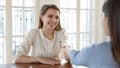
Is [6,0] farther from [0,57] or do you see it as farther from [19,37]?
[0,57]

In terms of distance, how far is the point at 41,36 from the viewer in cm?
258

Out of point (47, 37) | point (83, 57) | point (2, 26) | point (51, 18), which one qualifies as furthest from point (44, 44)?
point (83, 57)

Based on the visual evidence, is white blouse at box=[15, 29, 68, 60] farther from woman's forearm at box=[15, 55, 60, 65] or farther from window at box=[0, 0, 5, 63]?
window at box=[0, 0, 5, 63]

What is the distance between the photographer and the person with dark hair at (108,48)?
971mm

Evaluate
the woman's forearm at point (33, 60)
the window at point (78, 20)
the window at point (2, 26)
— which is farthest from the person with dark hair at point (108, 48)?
the window at point (78, 20)

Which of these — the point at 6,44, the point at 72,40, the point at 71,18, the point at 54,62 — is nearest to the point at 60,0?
the point at 71,18

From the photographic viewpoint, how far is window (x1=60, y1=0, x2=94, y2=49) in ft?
13.1

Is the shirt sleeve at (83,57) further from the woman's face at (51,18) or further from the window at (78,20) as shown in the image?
the window at (78,20)

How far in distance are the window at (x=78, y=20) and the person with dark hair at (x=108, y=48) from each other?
281 cm

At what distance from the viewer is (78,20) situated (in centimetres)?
413

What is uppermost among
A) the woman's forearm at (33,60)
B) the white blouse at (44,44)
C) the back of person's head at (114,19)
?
the back of person's head at (114,19)

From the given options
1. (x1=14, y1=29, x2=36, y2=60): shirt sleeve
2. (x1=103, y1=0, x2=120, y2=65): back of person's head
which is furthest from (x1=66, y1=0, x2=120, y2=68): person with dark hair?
(x1=14, y1=29, x2=36, y2=60): shirt sleeve

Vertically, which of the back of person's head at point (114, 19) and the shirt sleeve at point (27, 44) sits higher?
the back of person's head at point (114, 19)

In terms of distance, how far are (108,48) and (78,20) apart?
3.09 m
